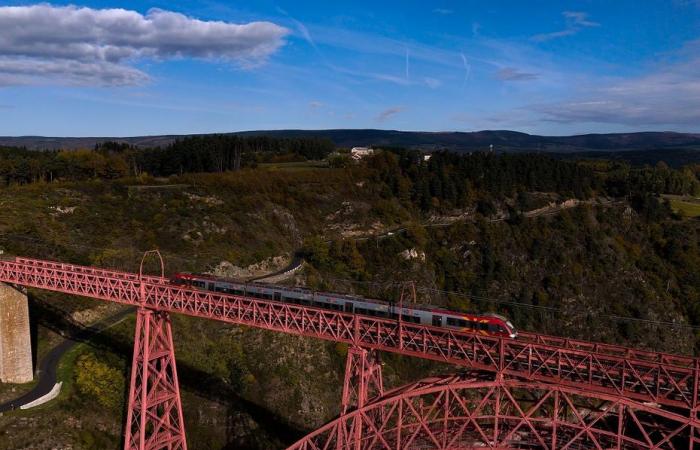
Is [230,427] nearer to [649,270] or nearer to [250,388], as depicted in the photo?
[250,388]

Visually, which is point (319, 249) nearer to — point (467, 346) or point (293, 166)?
point (467, 346)

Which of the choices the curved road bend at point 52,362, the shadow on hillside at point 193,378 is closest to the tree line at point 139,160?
the shadow on hillside at point 193,378

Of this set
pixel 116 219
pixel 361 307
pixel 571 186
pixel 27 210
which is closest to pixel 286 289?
pixel 361 307

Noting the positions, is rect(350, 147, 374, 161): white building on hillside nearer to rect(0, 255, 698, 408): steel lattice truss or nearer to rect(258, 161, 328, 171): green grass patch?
rect(258, 161, 328, 171): green grass patch

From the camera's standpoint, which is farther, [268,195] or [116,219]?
[268,195]

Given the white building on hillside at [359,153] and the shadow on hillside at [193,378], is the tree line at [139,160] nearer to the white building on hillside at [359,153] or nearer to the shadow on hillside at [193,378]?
the white building on hillside at [359,153]

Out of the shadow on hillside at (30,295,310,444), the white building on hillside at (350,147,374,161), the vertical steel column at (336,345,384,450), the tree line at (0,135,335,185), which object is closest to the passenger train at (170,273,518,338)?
the vertical steel column at (336,345,384,450)
